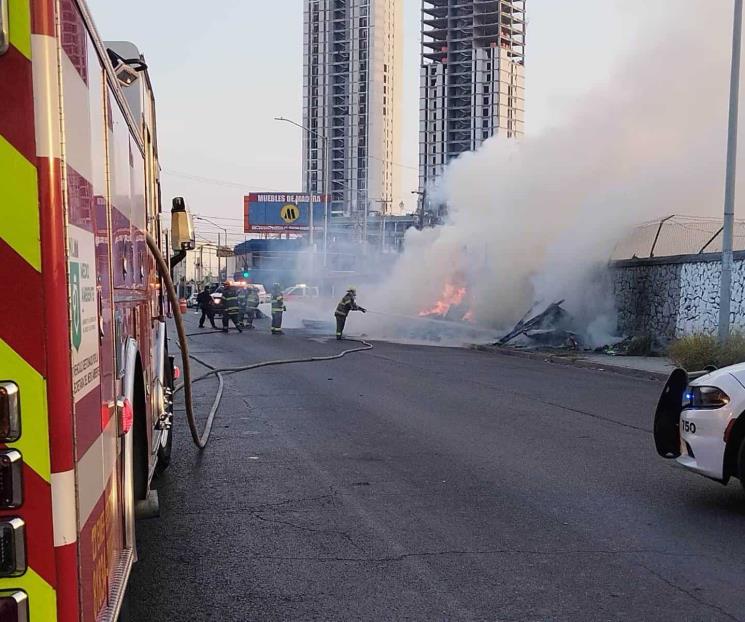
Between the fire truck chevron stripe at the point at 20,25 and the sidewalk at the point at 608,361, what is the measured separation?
620 inches

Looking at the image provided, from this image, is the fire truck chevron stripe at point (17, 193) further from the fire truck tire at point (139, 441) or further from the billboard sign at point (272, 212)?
the billboard sign at point (272, 212)

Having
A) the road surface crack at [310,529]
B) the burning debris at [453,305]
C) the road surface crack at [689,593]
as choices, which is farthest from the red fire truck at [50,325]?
the burning debris at [453,305]

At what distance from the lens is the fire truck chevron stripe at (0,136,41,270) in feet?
8.09

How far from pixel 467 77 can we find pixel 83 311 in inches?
5897

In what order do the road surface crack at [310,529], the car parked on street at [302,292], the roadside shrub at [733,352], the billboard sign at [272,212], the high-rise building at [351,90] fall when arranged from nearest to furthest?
the road surface crack at [310,529] < the roadside shrub at [733,352] < the car parked on street at [302,292] < the billboard sign at [272,212] < the high-rise building at [351,90]

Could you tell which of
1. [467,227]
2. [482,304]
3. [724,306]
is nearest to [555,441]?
[724,306]

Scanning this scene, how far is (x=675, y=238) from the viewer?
2416 cm

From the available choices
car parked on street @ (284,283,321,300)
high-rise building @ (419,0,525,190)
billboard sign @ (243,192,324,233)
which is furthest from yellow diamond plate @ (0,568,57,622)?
high-rise building @ (419,0,525,190)

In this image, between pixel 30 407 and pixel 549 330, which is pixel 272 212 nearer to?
pixel 549 330

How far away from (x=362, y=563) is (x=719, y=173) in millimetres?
23189

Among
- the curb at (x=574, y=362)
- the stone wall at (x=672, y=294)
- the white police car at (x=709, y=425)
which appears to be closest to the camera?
the white police car at (x=709, y=425)

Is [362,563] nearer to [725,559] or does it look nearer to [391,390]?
[725,559]

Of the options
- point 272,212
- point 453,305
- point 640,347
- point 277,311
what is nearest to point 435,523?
point 640,347

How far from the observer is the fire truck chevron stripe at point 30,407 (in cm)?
249
